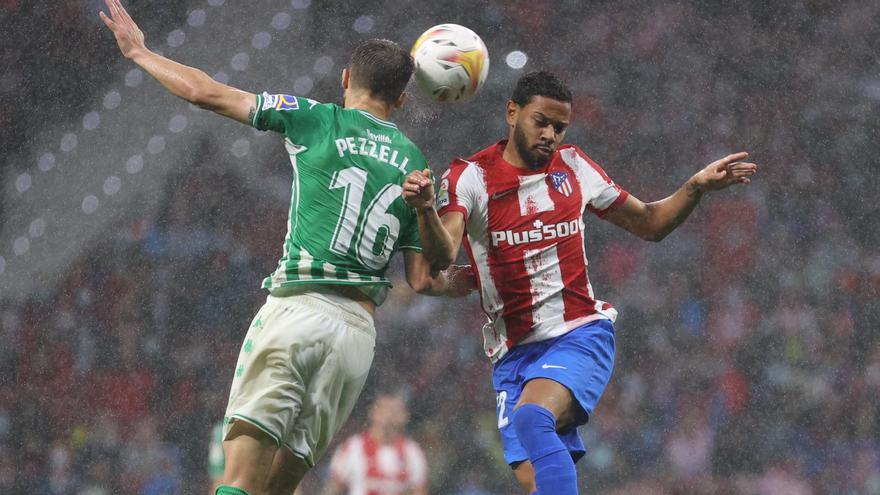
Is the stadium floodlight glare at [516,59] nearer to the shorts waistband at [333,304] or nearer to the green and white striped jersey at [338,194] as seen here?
the green and white striped jersey at [338,194]

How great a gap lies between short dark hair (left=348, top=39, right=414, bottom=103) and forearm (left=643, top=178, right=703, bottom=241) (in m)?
1.13

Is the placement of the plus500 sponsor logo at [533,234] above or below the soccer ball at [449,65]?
below

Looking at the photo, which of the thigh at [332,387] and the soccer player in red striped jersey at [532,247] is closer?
the thigh at [332,387]

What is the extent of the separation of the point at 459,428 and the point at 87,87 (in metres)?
4.18

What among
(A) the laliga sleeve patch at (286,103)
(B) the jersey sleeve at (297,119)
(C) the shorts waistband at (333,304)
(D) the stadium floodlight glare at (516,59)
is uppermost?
(D) the stadium floodlight glare at (516,59)

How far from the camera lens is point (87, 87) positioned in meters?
8.14

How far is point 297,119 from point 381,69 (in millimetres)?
338

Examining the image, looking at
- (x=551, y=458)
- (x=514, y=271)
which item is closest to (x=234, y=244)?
(x=514, y=271)

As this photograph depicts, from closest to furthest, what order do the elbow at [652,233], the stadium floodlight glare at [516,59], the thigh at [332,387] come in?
the thigh at [332,387] → the elbow at [652,233] → the stadium floodlight glare at [516,59]

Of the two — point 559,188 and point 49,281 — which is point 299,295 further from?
point 49,281

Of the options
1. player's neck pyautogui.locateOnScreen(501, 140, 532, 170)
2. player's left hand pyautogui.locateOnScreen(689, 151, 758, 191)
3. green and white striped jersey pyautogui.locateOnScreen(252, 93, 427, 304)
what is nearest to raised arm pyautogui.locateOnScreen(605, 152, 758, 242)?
player's left hand pyautogui.locateOnScreen(689, 151, 758, 191)

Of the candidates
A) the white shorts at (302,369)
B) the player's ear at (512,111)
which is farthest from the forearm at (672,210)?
the white shorts at (302,369)

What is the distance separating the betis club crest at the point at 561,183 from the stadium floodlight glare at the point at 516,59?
440 cm

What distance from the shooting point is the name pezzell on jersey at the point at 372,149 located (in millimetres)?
3088
